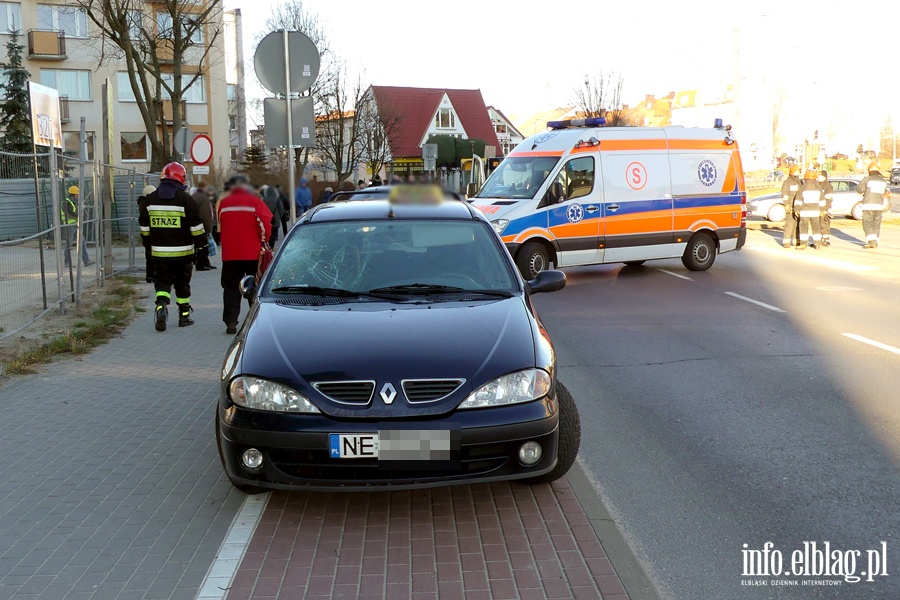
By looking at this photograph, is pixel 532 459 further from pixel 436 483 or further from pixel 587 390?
pixel 587 390

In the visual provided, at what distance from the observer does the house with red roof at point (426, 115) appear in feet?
170

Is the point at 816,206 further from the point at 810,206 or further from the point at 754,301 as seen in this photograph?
the point at 754,301

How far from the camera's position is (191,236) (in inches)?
407

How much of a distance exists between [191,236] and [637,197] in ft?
26.5

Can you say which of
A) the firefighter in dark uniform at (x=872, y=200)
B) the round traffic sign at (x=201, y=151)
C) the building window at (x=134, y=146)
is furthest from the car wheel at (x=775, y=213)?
the building window at (x=134, y=146)

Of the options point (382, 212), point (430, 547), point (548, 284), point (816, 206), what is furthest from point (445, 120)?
point (430, 547)

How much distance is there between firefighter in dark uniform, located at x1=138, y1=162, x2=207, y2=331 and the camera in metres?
10.1

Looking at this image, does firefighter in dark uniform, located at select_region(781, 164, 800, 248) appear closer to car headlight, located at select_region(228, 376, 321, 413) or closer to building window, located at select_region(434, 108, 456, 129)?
car headlight, located at select_region(228, 376, 321, 413)

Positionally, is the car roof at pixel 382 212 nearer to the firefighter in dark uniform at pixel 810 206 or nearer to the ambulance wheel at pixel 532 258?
the ambulance wheel at pixel 532 258

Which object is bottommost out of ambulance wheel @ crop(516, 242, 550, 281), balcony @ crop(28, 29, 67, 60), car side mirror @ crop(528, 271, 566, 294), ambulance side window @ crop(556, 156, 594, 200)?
ambulance wheel @ crop(516, 242, 550, 281)

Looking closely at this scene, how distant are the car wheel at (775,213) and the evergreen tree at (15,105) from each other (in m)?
32.1

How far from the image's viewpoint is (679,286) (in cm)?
1462

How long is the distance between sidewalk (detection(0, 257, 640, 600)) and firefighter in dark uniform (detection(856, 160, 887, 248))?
17.6 metres

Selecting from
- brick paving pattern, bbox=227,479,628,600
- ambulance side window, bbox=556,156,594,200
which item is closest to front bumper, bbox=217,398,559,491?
brick paving pattern, bbox=227,479,628,600
